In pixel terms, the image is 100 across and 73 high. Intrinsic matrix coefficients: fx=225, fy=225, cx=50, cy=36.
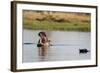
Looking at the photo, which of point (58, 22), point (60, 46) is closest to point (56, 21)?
point (58, 22)

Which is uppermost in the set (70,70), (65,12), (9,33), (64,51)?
(65,12)

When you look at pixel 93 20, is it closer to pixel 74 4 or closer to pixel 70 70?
pixel 74 4

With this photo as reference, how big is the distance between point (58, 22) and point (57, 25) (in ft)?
0.10

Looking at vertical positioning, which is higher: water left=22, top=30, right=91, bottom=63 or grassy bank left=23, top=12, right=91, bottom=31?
grassy bank left=23, top=12, right=91, bottom=31

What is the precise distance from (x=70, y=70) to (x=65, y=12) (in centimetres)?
56

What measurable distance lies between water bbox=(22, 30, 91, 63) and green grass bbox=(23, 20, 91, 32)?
37mm

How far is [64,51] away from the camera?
214 centimetres

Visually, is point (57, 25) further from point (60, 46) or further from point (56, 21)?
point (60, 46)

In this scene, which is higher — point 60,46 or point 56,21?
point 56,21

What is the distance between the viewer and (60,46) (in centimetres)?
213

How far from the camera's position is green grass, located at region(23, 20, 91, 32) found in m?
2.01

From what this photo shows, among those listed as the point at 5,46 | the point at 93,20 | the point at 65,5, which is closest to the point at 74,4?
the point at 65,5

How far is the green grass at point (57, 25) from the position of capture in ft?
6.59

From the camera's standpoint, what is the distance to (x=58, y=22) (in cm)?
212
